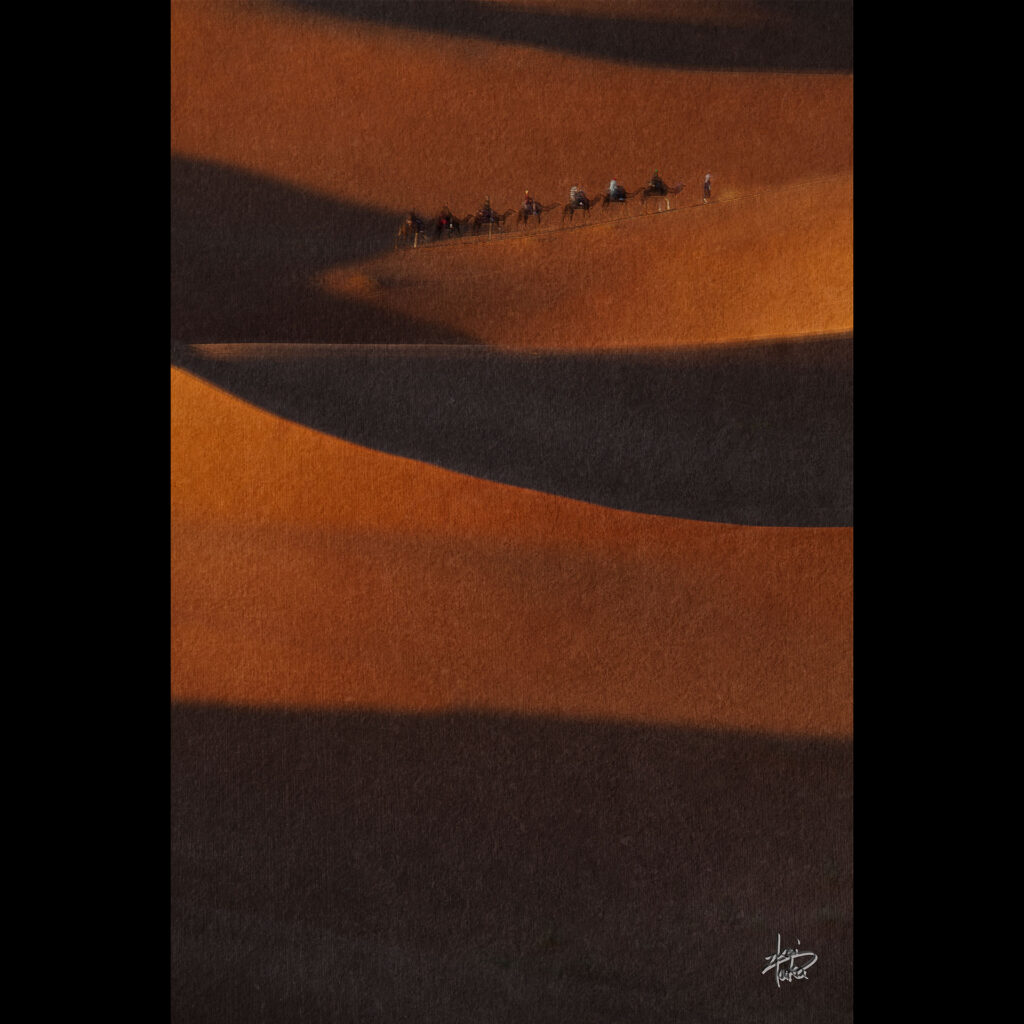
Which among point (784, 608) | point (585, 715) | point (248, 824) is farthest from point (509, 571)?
point (248, 824)

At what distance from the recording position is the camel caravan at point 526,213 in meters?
2.07

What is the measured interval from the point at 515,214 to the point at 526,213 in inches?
0.9

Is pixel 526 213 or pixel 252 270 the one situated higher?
pixel 526 213

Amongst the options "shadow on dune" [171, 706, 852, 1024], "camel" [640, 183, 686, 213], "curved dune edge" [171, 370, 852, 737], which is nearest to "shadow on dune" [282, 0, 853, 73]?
"camel" [640, 183, 686, 213]

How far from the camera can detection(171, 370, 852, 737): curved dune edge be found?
198cm

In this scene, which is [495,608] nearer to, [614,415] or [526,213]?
[614,415]

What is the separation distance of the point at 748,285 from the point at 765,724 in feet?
2.82

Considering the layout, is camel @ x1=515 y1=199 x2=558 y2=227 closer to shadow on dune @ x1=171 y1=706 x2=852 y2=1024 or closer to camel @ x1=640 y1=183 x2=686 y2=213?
camel @ x1=640 y1=183 x2=686 y2=213

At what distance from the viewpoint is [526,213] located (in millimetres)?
2088
